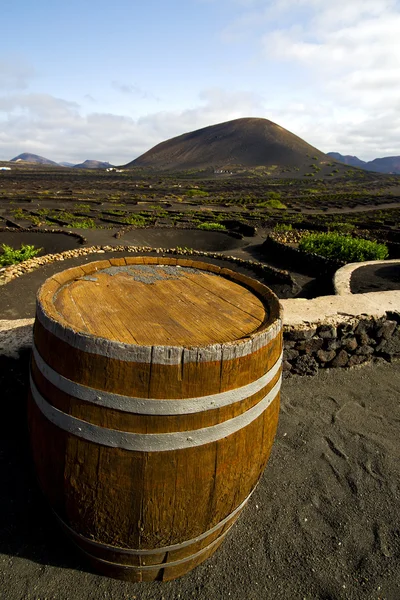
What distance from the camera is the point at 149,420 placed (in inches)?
64.9

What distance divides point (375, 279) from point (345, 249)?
14.1ft

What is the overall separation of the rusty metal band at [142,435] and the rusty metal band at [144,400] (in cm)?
12

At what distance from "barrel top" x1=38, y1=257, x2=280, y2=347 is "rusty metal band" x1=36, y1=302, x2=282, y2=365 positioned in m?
0.05

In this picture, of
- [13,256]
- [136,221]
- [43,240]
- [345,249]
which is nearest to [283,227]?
[136,221]

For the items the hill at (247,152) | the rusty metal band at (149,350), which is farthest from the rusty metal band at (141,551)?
the hill at (247,152)

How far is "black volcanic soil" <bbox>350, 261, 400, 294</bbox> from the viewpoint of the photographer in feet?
25.7

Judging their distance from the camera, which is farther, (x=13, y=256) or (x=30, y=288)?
(x=13, y=256)

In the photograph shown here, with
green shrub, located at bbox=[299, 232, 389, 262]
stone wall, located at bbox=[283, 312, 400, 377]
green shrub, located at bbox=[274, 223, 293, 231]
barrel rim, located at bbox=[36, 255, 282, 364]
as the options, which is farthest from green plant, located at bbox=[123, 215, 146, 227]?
barrel rim, located at bbox=[36, 255, 282, 364]

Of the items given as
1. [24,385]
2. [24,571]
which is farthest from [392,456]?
[24,385]

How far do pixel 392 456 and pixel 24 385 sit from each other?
349 centimetres

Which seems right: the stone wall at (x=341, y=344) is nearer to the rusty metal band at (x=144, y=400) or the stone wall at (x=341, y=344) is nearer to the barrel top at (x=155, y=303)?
the barrel top at (x=155, y=303)

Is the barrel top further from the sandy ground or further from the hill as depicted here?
the hill

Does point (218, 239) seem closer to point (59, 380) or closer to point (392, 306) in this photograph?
point (392, 306)

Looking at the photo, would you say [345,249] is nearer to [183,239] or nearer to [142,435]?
[183,239]
